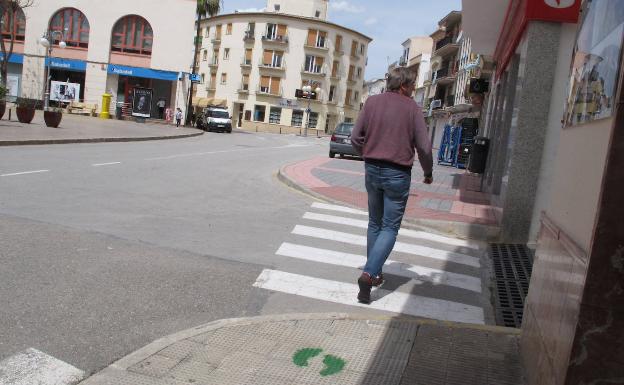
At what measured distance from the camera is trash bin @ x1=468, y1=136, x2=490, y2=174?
13.4 m

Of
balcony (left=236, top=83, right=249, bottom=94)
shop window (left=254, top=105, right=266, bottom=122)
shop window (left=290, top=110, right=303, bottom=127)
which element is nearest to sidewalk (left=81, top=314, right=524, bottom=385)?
shop window (left=290, top=110, right=303, bottom=127)

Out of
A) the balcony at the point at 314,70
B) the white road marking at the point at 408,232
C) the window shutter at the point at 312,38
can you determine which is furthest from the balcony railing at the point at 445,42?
the white road marking at the point at 408,232

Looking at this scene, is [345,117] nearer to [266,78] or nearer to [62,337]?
[266,78]

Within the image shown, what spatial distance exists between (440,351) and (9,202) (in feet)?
20.6

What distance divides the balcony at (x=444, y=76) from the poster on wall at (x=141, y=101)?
32511 mm

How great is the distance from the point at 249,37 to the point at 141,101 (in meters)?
34.5

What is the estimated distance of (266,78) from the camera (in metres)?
72.9

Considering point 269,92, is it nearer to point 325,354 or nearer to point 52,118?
point 52,118

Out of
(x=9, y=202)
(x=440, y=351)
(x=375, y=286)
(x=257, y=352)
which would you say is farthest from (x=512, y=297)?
(x=9, y=202)

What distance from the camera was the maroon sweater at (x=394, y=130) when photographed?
16.0 feet

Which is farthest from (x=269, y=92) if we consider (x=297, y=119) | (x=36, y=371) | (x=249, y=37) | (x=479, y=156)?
(x=36, y=371)

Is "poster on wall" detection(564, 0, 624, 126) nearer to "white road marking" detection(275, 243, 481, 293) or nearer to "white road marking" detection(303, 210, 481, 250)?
"white road marking" detection(275, 243, 481, 293)

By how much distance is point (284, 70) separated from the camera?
72.2 m

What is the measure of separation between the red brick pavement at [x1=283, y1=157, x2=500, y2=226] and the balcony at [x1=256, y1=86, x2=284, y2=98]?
5813cm
